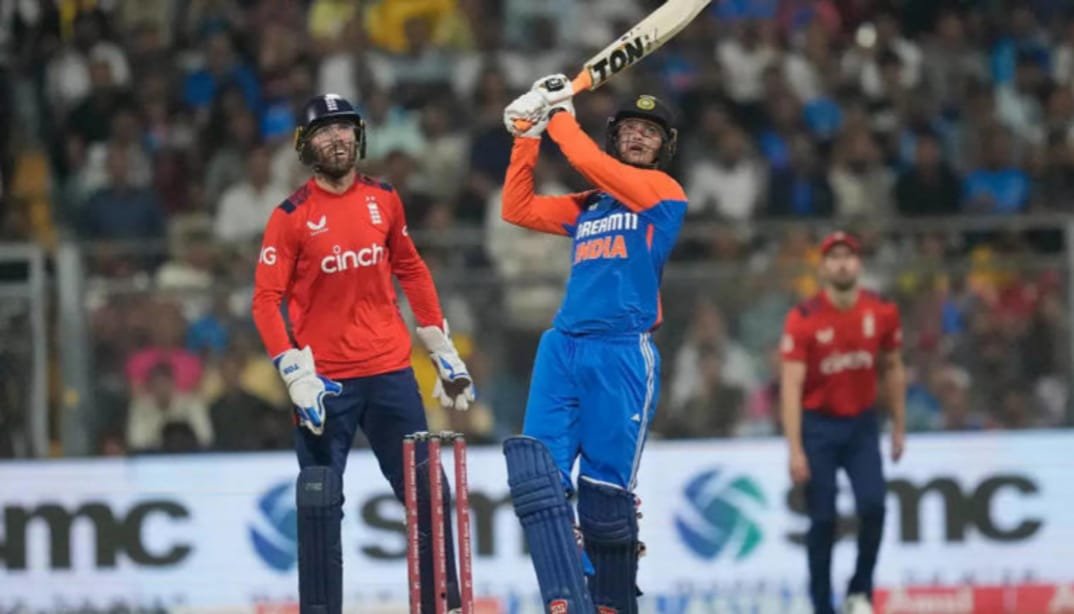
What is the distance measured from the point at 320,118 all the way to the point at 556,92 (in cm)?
101

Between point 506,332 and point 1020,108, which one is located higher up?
point 1020,108

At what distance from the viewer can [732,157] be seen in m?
16.4

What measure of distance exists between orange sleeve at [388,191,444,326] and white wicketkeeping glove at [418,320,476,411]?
0.07m

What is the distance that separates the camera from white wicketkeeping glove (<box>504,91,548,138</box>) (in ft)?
29.8

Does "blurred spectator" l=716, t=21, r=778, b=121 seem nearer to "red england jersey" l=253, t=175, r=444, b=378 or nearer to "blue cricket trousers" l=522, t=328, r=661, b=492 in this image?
"red england jersey" l=253, t=175, r=444, b=378

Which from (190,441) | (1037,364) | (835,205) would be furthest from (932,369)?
(190,441)

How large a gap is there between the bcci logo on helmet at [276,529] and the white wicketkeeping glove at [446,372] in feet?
12.7

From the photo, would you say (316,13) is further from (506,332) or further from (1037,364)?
(1037,364)

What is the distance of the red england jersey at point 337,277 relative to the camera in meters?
9.43

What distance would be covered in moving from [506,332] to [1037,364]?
3373mm

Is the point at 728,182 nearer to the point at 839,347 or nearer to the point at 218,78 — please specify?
the point at 218,78

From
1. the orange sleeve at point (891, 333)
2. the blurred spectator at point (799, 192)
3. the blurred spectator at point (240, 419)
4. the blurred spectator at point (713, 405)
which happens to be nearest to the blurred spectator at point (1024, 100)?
the blurred spectator at point (799, 192)

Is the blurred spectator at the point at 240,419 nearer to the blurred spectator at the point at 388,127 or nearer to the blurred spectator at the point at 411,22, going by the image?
the blurred spectator at the point at 388,127

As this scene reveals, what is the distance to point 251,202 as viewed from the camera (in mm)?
15891
